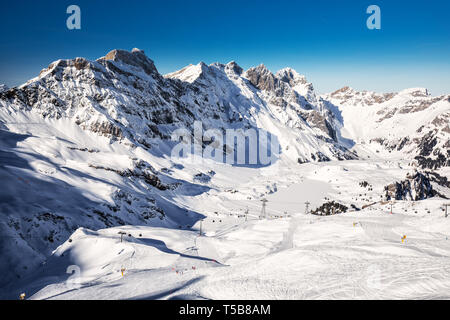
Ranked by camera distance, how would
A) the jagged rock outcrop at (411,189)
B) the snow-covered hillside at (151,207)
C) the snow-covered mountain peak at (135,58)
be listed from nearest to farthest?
the snow-covered hillside at (151,207) → the jagged rock outcrop at (411,189) → the snow-covered mountain peak at (135,58)

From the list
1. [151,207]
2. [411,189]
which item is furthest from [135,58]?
[411,189]

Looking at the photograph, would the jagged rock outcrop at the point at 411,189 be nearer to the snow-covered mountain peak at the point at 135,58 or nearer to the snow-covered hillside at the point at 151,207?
the snow-covered hillside at the point at 151,207

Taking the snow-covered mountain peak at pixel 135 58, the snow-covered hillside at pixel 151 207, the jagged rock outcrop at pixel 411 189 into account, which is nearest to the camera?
the snow-covered hillside at pixel 151 207

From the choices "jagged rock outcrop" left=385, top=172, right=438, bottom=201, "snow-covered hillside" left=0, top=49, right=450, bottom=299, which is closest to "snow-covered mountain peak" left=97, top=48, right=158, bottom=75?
"snow-covered hillside" left=0, top=49, right=450, bottom=299

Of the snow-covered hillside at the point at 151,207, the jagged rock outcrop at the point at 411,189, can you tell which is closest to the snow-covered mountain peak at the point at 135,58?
the snow-covered hillside at the point at 151,207

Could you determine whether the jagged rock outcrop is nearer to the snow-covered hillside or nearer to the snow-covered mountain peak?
the snow-covered hillside

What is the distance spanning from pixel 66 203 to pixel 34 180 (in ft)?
33.4

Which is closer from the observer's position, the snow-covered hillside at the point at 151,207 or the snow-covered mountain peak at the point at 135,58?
the snow-covered hillside at the point at 151,207

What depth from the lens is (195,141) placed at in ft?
546

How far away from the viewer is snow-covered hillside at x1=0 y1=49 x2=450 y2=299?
21.4 metres

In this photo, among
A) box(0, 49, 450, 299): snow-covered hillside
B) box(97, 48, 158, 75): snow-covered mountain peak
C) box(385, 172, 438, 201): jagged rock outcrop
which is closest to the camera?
box(0, 49, 450, 299): snow-covered hillside

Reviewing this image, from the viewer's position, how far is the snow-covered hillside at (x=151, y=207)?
2144 cm

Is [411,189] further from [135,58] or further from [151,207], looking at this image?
[135,58]

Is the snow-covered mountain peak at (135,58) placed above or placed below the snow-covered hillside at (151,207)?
above
